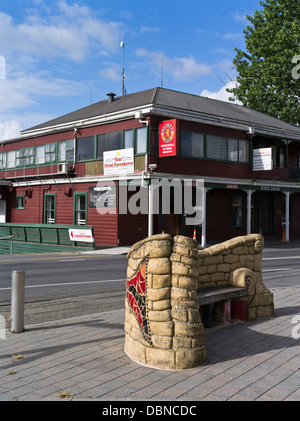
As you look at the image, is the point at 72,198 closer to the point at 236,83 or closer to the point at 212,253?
the point at 212,253

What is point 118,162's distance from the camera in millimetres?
23219

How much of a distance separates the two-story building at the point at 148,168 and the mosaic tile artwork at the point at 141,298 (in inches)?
628

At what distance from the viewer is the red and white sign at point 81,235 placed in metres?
21.2

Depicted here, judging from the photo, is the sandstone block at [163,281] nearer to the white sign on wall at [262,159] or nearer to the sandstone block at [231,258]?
the sandstone block at [231,258]

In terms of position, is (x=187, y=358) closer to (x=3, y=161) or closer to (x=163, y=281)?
(x=163, y=281)

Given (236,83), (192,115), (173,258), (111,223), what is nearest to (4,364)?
(173,258)

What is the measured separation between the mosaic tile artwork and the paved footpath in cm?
44

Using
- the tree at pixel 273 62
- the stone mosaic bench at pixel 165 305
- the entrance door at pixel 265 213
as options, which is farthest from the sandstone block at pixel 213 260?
the tree at pixel 273 62

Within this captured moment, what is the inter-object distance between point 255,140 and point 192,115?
6.75 metres

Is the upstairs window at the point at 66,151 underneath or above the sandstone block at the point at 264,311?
above

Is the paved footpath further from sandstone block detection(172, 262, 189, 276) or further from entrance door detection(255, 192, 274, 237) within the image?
entrance door detection(255, 192, 274, 237)

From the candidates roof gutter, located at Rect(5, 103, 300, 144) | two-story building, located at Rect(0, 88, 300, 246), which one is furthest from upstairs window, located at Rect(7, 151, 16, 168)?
roof gutter, located at Rect(5, 103, 300, 144)

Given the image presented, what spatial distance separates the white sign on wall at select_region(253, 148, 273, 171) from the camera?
25378 mm

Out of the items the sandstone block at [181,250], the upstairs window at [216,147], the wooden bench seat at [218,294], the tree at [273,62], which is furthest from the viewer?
the tree at [273,62]
